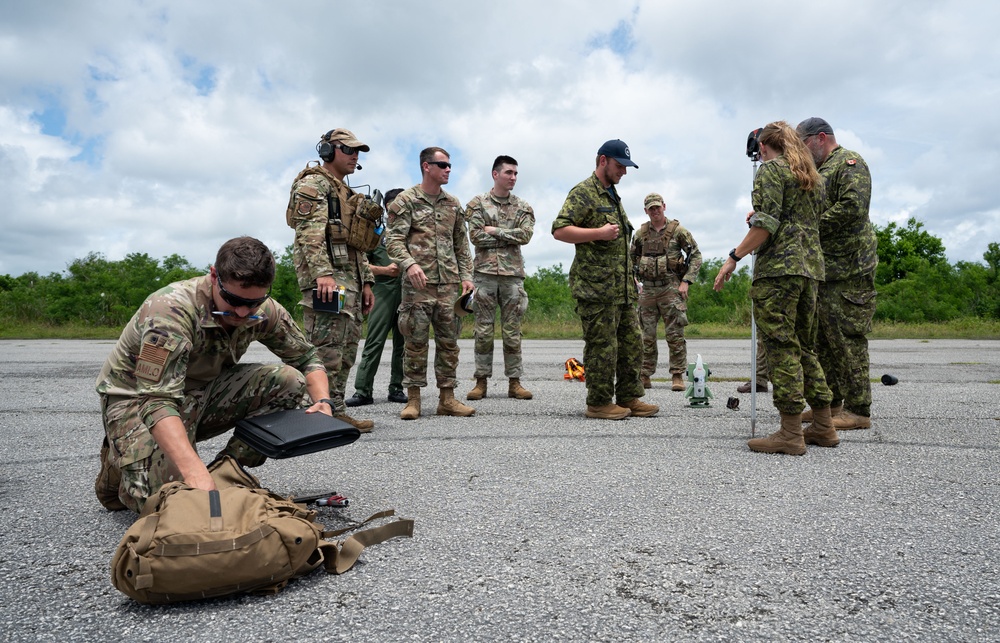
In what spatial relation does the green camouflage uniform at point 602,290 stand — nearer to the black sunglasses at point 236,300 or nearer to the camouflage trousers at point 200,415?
the camouflage trousers at point 200,415

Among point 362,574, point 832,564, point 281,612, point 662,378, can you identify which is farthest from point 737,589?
point 662,378

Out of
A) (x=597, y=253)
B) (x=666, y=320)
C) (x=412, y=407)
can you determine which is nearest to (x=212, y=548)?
(x=412, y=407)

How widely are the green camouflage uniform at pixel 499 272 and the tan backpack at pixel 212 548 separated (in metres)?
4.81

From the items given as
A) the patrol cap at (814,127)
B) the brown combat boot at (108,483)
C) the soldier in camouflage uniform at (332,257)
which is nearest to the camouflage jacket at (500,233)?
the soldier in camouflage uniform at (332,257)

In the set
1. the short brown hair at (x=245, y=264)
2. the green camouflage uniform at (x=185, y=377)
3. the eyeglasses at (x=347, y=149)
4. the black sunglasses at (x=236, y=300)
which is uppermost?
the eyeglasses at (x=347, y=149)

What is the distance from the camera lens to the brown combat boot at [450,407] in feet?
20.2

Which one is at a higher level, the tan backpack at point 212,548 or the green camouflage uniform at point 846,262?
the green camouflage uniform at point 846,262

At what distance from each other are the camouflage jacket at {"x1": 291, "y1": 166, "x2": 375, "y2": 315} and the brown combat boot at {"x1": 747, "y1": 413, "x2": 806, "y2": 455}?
3.17 metres

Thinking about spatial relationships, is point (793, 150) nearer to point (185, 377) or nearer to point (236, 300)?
point (236, 300)

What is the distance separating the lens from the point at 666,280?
837 centimetres

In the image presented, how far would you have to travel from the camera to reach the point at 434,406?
6.82 metres

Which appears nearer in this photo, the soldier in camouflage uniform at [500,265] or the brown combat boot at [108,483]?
the brown combat boot at [108,483]

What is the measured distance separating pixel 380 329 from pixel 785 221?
4.14 meters

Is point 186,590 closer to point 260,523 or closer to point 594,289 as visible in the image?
point 260,523
